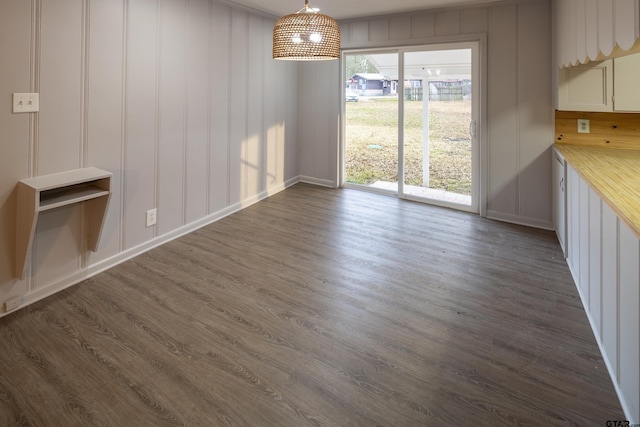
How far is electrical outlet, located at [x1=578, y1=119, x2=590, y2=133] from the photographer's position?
3621 mm

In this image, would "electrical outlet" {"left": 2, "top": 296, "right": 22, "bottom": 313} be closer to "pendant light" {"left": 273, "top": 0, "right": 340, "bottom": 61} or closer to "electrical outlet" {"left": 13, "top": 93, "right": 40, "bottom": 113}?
"electrical outlet" {"left": 13, "top": 93, "right": 40, "bottom": 113}

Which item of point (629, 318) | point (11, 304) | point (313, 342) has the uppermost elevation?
point (629, 318)

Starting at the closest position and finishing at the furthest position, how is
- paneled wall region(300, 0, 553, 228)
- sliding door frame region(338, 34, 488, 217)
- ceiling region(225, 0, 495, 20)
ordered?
paneled wall region(300, 0, 553, 228) → ceiling region(225, 0, 495, 20) → sliding door frame region(338, 34, 488, 217)

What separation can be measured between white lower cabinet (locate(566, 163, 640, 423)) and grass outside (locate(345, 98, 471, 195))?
212 cm

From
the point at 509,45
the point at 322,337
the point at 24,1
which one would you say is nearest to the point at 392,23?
the point at 509,45

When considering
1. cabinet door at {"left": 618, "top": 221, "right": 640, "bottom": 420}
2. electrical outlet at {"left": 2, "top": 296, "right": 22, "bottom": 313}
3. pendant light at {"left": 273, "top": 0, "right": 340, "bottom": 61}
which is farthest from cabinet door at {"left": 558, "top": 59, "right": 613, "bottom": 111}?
electrical outlet at {"left": 2, "top": 296, "right": 22, "bottom": 313}

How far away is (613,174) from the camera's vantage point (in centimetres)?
236

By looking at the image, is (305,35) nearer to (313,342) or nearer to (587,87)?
(313,342)

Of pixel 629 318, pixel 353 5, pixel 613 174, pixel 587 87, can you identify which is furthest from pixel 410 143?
pixel 629 318

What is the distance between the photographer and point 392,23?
194 inches

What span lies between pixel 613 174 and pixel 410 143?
2.94 metres

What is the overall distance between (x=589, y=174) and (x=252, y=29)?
3953 mm

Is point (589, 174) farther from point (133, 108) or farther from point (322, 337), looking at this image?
point (133, 108)

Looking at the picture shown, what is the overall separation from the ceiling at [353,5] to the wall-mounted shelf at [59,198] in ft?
8.35
